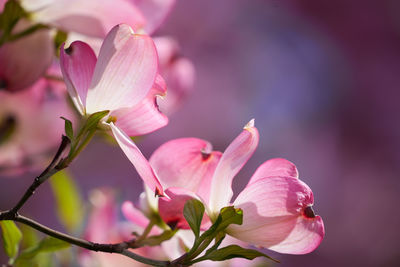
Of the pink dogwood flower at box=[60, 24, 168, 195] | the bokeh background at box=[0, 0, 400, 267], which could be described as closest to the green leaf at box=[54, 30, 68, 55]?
the pink dogwood flower at box=[60, 24, 168, 195]

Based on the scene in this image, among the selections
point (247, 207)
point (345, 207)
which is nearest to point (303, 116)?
point (345, 207)

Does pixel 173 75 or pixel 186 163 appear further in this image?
pixel 173 75

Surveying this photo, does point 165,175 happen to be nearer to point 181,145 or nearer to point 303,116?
point 181,145

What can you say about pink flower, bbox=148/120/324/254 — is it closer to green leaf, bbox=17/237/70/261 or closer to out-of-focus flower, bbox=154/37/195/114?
green leaf, bbox=17/237/70/261

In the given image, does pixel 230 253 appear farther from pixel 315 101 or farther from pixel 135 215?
pixel 315 101

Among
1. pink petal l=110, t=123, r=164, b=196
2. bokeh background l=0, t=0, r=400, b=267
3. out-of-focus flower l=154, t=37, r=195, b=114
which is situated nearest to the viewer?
pink petal l=110, t=123, r=164, b=196

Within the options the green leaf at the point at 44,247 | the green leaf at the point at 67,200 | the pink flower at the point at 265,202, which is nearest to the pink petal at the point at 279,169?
the pink flower at the point at 265,202

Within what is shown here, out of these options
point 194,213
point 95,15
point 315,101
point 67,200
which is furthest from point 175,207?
point 315,101
